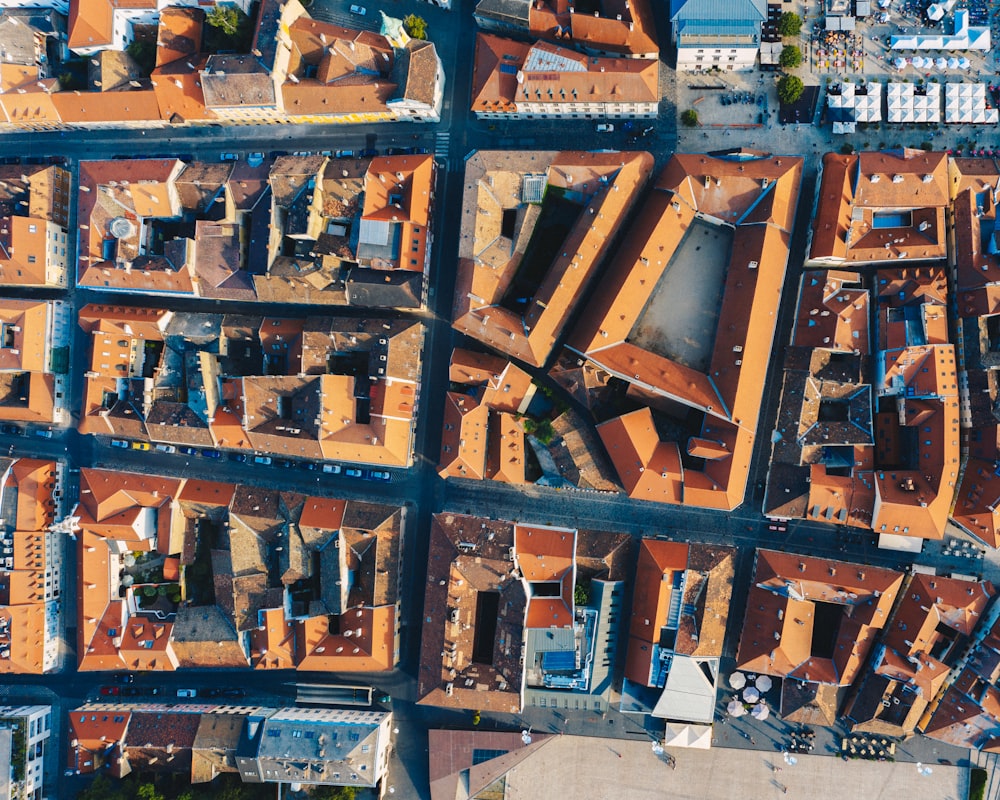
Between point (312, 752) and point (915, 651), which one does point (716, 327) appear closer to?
point (915, 651)

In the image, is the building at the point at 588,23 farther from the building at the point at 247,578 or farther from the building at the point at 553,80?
the building at the point at 247,578

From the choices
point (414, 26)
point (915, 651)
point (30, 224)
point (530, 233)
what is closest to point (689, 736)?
point (915, 651)

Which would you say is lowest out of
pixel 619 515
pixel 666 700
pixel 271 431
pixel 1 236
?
pixel 666 700

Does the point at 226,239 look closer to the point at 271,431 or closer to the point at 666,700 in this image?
the point at 271,431

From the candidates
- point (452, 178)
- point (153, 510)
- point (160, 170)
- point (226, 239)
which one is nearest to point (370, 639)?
point (153, 510)

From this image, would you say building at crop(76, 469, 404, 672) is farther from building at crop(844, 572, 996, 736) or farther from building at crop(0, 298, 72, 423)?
building at crop(844, 572, 996, 736)

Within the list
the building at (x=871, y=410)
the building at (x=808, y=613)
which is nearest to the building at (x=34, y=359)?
the building at (x=871, y=410)
